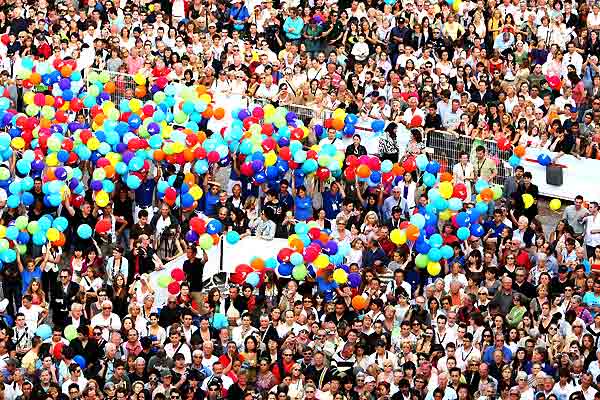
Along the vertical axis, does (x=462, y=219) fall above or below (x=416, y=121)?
below

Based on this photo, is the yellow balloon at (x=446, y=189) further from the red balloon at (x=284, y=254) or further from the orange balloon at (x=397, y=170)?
the red balloon at (x=284, y=254)

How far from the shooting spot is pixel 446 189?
29.3 metres

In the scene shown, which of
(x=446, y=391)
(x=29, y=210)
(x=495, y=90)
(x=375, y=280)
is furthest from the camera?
(x=495, y=90)

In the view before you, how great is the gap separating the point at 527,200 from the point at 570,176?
5.05 ft

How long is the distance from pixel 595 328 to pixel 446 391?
2.41 m

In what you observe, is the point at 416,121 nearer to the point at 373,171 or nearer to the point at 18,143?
the point at 373,171

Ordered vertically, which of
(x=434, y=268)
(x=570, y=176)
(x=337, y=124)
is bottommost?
(x=570, y=176)

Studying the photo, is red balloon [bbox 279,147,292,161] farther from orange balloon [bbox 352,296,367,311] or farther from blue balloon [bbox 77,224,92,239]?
orange balloon [bbox 352,296,367,311]

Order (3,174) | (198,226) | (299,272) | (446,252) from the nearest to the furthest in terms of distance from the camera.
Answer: (299,272) → (446,252) → (198,226) → (3,174)

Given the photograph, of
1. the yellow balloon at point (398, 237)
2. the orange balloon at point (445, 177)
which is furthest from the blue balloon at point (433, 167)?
the yellow balloon at point (398, 237)

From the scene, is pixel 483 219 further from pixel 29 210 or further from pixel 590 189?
pixel 29 210

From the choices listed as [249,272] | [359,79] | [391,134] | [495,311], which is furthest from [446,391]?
[359,79]

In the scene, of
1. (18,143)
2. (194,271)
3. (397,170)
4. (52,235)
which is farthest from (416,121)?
(52,235)

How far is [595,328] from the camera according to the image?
86.2 feet
